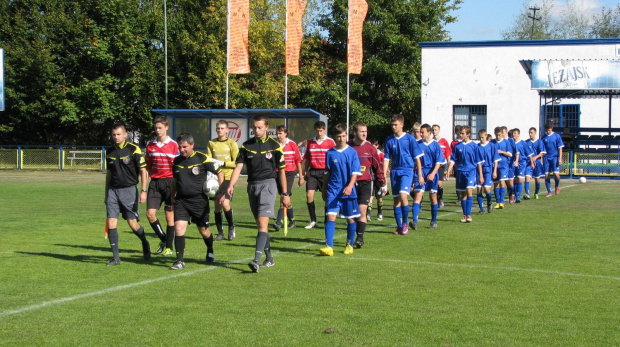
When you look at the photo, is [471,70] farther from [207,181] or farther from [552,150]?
[207,181]

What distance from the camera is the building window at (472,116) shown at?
38.9 meters

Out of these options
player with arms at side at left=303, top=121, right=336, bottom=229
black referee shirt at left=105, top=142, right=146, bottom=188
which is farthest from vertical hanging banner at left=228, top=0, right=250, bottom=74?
black referee shirt at left=105, top=142, right=146, bottom=188

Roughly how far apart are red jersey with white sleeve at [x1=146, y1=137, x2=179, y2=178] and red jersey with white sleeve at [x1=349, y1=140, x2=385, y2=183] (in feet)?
9.40

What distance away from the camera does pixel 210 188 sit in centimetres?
955

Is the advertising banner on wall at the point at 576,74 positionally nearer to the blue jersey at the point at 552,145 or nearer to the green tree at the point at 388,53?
the blue jersey at the point at 552,145

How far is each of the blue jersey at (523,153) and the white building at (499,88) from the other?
16.7 metres

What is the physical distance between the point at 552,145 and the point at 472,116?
1645cm

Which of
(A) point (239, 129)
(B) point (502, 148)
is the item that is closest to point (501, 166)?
(B) point (502, 148)

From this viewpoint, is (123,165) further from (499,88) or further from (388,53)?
(388,53)

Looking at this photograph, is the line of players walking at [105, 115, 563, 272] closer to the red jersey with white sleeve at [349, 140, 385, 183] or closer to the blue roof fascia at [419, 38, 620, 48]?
the red jersey with white sleeve at [349, 140, 385, 183]

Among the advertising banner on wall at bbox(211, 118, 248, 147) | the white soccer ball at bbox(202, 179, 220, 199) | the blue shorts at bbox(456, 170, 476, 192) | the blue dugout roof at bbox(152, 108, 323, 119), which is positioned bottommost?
the blue shorts at bbox(456, 170, 476, 192)

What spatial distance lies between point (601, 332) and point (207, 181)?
16.7 feet

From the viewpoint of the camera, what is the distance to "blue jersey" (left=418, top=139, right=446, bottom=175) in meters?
14.4

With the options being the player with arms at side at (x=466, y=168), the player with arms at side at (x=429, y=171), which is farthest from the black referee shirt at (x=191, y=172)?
the player with arms at side at (x=466, y=168)
